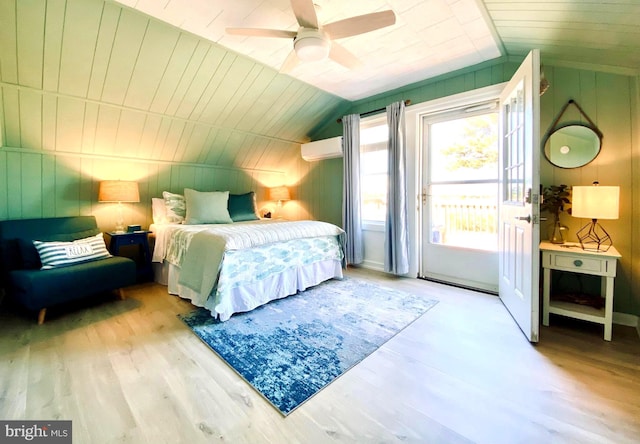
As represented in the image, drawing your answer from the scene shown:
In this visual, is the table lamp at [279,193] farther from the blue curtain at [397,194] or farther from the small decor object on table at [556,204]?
the small decor object on table at [556,204]

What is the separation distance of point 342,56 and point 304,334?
2.22 metres

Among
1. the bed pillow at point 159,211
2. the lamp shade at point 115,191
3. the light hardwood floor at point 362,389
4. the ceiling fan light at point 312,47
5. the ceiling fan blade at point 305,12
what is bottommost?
the light hardwood floor at point 362,389

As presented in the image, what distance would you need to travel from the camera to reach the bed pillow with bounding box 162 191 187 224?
355 centimetres

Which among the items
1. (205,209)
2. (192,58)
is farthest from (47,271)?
(192,58)

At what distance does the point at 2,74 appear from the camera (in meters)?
2.31

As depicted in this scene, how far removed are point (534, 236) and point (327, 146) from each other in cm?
304

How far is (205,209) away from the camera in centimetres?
351

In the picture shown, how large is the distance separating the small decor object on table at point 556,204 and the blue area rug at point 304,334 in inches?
48.8

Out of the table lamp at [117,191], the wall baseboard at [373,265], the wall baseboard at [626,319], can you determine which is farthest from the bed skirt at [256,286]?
the wall baseboard at [626,319]

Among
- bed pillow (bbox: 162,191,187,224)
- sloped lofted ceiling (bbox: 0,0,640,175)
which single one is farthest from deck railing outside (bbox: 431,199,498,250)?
bed pillow (bbox: 162,191,187,224)

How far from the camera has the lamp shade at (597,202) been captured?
1.97 m

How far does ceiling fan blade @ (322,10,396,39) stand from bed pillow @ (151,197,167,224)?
115 inches

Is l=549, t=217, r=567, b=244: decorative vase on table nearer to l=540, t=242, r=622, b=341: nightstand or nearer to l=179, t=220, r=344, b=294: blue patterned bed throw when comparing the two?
l=540, t=242, r=622, b=341: nightstand

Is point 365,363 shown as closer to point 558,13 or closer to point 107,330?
point 107,330
